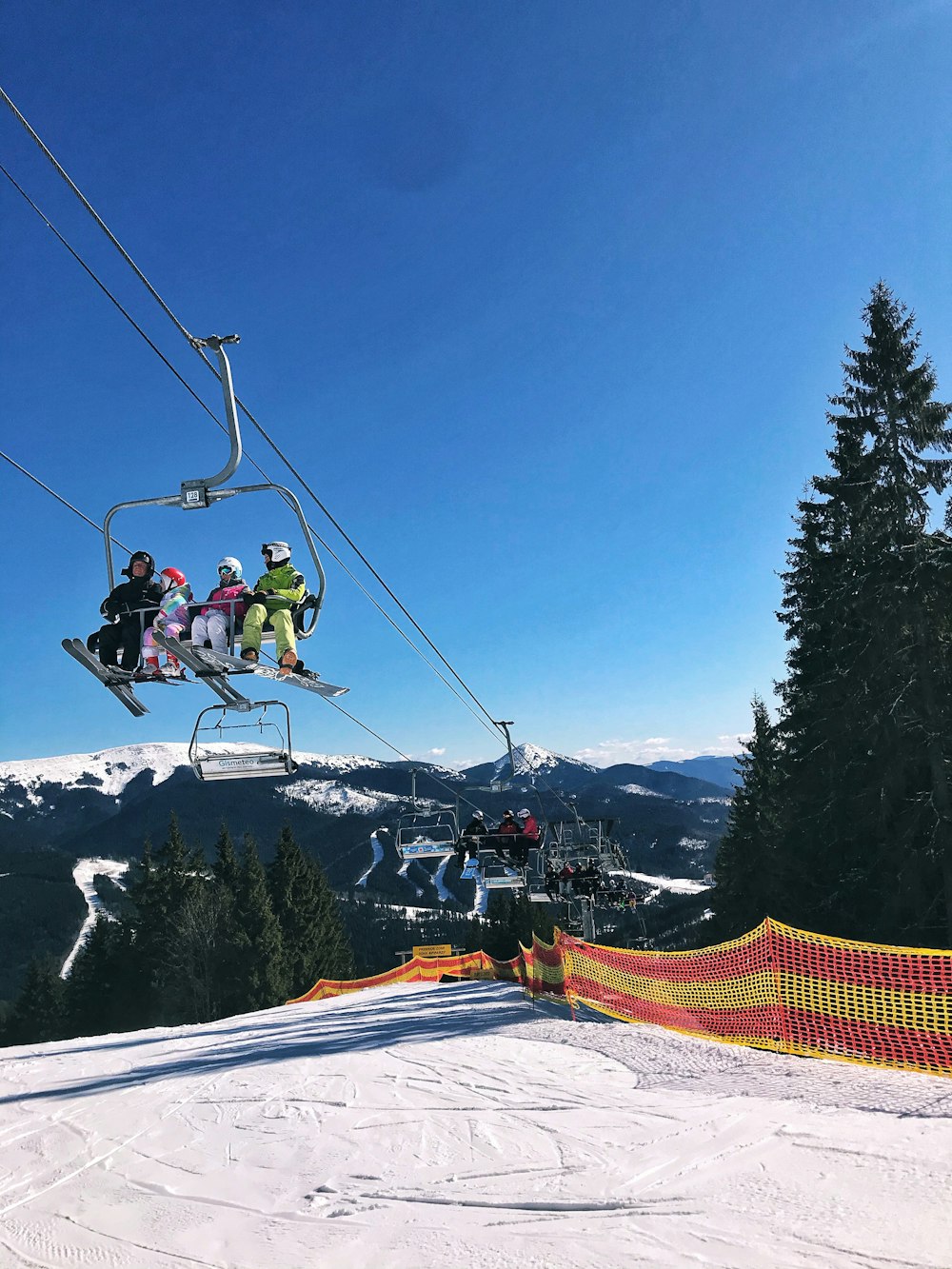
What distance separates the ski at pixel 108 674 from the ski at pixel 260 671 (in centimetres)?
105

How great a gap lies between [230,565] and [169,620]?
34.4 inches

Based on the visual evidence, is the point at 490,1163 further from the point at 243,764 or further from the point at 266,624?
the point at 266,624

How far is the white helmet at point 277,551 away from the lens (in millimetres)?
8594

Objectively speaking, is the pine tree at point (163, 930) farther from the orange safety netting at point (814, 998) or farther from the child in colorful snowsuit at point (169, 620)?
the child in colorful snowsuit at point (169, 620)

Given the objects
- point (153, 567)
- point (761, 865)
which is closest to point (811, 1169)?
point (153, 567)

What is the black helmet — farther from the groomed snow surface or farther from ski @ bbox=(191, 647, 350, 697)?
the groomed snow surface

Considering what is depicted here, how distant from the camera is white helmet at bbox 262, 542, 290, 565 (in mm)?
Answer: 8594

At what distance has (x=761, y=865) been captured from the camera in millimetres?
27641

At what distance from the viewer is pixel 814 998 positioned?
1077 cm

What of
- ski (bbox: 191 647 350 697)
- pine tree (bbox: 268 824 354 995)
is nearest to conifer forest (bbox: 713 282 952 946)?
ski (bbox: 191 647 350 697)

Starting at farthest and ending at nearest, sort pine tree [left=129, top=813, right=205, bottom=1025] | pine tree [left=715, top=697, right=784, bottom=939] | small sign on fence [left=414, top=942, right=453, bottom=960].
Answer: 1. small sign on fence [left=414, top=942, right=453, bottom=960]
2. pine tree [left=129, top=813, right=205, bottom=1025]
3. pine tree [left=715, top=697, right=784, bottom=939]

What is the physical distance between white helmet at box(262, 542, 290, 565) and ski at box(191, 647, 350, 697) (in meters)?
1.09

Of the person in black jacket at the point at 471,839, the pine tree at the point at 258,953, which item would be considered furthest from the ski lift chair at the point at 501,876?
the pine tree at the point at 258,953

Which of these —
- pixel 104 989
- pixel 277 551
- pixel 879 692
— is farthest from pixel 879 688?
pixel 104 989
